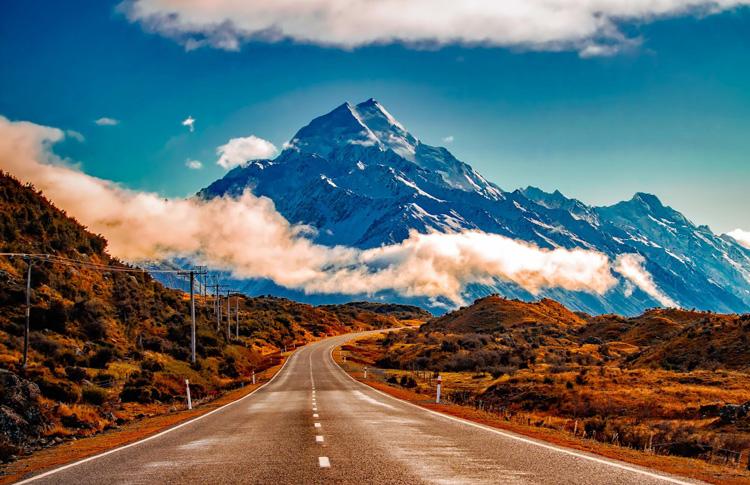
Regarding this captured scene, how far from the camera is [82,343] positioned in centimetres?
4447

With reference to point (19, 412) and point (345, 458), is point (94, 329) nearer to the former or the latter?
point (19, 412)

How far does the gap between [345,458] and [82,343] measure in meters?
38.6

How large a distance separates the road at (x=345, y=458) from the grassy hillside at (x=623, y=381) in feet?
24.6

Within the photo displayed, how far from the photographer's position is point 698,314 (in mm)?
102625

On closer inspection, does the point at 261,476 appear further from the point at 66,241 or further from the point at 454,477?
the point at 66,241

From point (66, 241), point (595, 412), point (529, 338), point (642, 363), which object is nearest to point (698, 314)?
point (529, 338)

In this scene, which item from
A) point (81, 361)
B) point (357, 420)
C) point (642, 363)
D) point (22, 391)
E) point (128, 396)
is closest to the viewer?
point (357, 420)

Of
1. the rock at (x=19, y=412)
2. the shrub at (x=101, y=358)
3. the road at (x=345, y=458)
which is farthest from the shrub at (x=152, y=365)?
the road at (x=345, y=458)

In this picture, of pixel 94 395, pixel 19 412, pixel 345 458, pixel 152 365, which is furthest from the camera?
pixel 152 365

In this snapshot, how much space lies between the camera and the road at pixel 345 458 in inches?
387

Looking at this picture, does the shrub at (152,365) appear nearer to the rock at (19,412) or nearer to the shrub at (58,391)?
the shrub at (58,391)

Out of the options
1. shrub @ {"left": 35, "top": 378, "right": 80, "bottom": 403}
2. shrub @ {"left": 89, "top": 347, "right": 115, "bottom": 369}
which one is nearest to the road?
shrub @ {"left": 35, "top": 378, "right": 80, "bottom": 403}

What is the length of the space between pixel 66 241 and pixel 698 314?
92.7 metres

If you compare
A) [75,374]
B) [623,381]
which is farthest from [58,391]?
[623,381]
